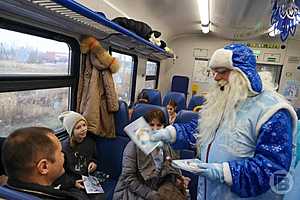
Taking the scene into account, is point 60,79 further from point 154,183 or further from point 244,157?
point 244,157

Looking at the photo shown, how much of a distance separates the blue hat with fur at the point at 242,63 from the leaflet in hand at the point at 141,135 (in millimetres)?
511

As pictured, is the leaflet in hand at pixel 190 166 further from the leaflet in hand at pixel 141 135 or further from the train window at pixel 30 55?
the train window at pixel 30 55

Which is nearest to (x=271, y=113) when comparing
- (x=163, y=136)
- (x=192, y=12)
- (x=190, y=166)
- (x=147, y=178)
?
(x=190, y=166)

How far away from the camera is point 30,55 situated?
2129mm

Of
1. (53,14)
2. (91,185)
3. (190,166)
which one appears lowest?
(91,185)

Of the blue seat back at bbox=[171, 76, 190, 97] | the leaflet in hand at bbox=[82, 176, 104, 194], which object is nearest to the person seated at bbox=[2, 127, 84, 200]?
the leaflet in hand at bbox=[82, 176, 104, 194]

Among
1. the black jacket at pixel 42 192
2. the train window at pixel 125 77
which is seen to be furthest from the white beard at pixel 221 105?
the train window at pixel 125 77

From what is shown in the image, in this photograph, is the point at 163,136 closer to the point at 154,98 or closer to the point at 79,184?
the point at 79,184

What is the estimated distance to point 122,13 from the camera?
372 cm

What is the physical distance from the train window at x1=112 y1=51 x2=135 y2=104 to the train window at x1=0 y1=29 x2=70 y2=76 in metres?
1.75

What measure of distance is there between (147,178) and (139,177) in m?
0.07

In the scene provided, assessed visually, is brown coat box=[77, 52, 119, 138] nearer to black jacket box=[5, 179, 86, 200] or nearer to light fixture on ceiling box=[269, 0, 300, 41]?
black jacket box=[5, 179, 86, 200]

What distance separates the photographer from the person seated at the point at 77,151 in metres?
2.03

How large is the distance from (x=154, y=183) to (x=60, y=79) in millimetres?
1309
